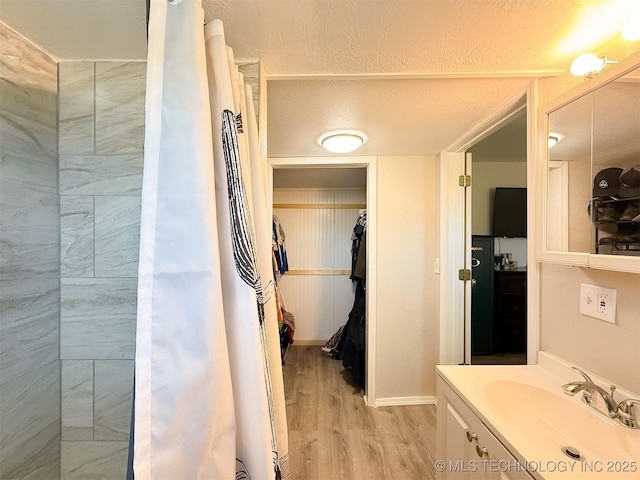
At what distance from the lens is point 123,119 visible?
0.88 metres

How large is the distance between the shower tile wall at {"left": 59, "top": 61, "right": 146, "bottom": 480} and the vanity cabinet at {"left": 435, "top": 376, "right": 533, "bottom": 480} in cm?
111

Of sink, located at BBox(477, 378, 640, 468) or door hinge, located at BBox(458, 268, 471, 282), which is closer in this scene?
sink, located at BBox(477, 378, 640, 468)

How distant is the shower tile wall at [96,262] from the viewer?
872 millimetres

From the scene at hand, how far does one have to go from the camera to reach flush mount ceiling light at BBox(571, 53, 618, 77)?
32.1 inches

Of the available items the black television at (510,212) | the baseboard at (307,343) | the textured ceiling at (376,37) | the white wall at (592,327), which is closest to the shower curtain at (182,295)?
the textured ceiling at (376,37)

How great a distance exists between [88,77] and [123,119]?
181 millimetres

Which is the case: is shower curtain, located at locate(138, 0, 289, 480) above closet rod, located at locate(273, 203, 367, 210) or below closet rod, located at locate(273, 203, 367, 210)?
below

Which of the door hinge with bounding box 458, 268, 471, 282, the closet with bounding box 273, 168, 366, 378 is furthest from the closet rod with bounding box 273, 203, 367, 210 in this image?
the door hinge with bounding box 458, 268, 471, 282

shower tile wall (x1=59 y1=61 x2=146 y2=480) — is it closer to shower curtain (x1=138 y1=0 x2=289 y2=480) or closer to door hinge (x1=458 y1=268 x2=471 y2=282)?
shower curtain (x1=138 y1=0 x2=289 y2=480)

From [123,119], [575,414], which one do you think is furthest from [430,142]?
[123,119]

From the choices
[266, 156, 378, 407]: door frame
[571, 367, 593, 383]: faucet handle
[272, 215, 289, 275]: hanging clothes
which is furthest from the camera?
[272, 215, 289, 275]: hanging clothes

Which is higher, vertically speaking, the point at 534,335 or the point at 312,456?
the point at 534,335

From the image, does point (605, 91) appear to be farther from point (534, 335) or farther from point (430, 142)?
point (430, 142)

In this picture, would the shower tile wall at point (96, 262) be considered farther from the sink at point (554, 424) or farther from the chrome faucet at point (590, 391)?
the chrome faucet at point (590, 391)
